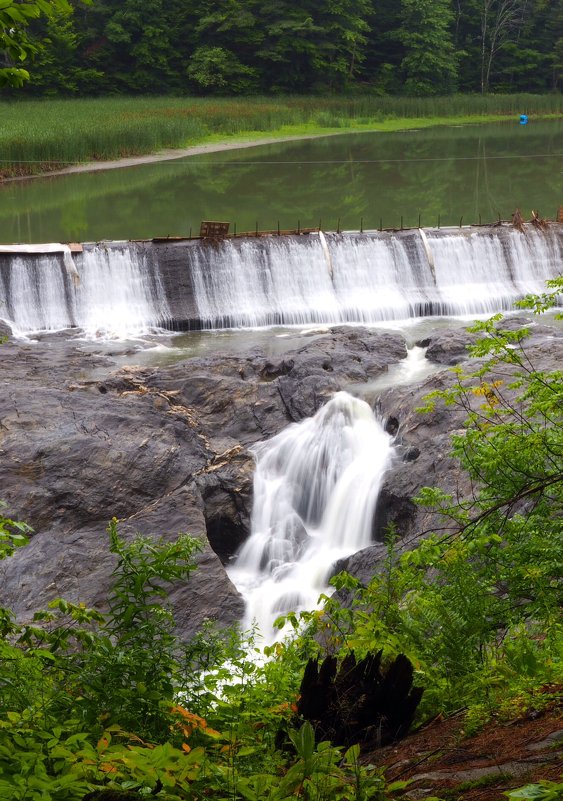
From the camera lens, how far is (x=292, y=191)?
32.4m

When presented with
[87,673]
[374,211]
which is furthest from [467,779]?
[374,211]

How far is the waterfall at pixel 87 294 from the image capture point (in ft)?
65.4

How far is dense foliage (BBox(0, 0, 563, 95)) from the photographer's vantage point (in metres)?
55.3

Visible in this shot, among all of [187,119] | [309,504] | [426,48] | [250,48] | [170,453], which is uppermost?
[250,48]

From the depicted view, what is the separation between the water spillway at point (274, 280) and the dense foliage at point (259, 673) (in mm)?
14405

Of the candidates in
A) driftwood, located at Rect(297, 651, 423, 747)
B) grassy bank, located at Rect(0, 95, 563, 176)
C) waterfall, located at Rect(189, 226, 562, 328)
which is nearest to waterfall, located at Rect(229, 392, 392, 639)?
driftwood, located at Rect(297, 651, 423, 747)

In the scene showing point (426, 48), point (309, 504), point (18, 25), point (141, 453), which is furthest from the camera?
point (426, 48)

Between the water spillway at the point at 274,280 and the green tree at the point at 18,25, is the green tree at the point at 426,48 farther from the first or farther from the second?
the green tree at the point at 18,25

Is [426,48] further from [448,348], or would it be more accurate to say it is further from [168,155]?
[448,348]

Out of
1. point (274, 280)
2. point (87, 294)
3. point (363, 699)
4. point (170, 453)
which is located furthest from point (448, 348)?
point (363, 699)

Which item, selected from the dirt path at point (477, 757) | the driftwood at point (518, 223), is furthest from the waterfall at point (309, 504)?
the driftwood at point (518, 223)

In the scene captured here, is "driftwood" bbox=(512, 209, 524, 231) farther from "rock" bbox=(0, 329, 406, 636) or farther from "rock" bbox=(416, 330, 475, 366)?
"rock" bbox=(0, 329, 406, 636)

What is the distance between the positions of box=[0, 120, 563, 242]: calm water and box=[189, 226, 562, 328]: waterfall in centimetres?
354

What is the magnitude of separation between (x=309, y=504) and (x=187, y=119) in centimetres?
3396
